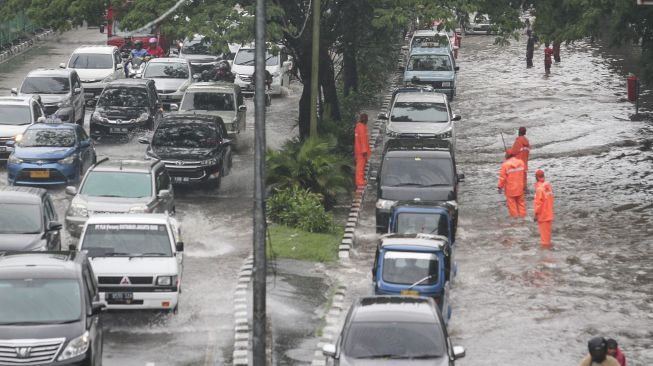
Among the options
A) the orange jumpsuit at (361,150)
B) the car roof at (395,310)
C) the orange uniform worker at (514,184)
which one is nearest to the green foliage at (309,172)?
the orange jumpsuit at (361,150)

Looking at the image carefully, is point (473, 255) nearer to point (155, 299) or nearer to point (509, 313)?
point (509, 313)

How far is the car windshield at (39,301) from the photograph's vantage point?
18.0 meters

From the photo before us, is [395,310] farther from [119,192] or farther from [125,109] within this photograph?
[125,109]

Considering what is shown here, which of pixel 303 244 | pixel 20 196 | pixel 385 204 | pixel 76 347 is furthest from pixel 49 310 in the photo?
pixel 385 204

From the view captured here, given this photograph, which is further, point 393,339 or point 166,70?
point 166,70

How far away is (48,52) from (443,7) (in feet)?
105

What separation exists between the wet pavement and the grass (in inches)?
24.9

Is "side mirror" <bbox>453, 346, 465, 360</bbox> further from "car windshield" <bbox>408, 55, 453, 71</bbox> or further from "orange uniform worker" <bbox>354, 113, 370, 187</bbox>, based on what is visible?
"car windshield" <bbox>408, 55, 453, 71</bbox>

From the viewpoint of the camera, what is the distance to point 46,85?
4153 cm

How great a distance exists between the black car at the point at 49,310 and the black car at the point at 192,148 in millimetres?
12865

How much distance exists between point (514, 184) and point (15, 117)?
13.6 meters

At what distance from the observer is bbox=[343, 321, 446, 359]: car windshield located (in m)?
17.4

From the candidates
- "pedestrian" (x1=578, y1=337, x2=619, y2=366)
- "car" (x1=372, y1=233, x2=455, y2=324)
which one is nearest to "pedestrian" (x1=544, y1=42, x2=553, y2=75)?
"car" (x1=372, y1=233, x2=455, y2=324)

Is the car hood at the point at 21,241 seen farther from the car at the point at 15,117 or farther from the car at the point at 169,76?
the car at the point at 169,76
